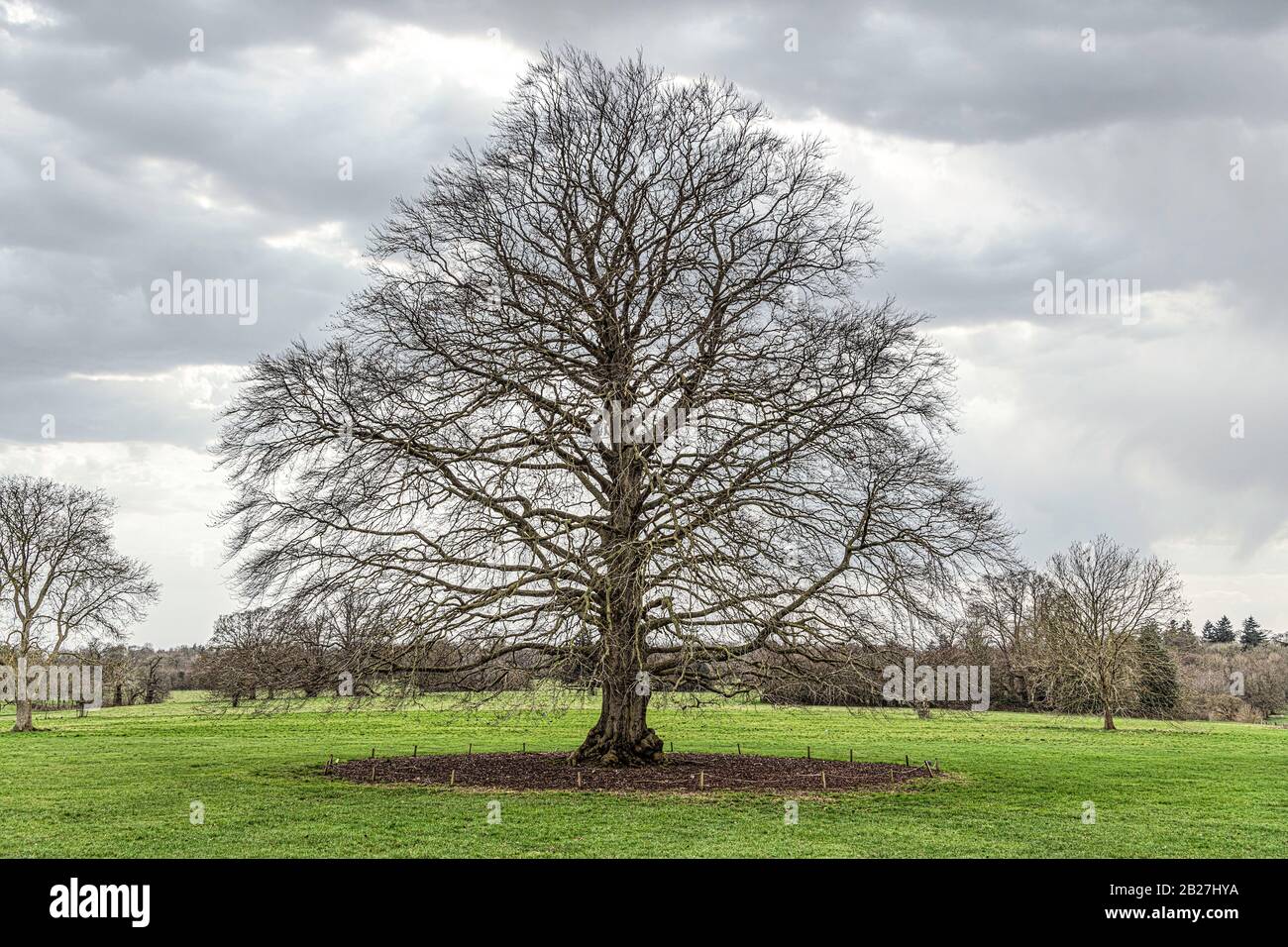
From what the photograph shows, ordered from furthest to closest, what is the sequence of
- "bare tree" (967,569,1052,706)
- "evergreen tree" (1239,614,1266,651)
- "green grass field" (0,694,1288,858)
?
1. "evergreen tree" (1239,614,1266,651)
2. "bare tree" (967,569,1052,706)
3. "green grass field" (0,694,1288,858)

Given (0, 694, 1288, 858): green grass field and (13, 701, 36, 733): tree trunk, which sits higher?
(0, 694, 1288, 858): green grass field

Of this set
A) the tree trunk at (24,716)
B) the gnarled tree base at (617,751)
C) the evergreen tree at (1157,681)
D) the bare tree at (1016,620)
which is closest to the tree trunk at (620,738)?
the gnarled tree base at (617,751)

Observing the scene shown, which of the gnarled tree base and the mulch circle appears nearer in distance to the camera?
the mulch circle

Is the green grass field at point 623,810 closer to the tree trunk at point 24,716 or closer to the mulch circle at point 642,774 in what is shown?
the mulch circle at point 642,774

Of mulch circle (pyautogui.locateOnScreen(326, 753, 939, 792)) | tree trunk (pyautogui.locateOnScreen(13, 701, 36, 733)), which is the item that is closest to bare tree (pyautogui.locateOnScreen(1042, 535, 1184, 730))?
mulch circle (pyautogui.locateOnScreen(326, 753, 939, 792))

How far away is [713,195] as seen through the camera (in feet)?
74.1

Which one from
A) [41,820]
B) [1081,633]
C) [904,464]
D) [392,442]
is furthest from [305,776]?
[1081,633]

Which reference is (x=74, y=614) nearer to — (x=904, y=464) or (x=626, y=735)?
(x=626, y=735)

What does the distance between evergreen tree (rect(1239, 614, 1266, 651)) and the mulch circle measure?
154m

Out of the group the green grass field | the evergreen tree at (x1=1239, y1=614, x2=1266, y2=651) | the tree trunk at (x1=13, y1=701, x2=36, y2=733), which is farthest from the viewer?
the evergreen tree at (x1=1239, y1=614, x2=1266, y2=651)

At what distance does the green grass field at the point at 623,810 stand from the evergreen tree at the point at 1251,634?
140 metres

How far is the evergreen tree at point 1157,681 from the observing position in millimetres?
60781

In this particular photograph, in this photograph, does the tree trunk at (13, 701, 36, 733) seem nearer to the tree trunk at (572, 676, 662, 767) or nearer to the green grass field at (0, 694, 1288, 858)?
the green grass field at (0, 694, 1288, 858)

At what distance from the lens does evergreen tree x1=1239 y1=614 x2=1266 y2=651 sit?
509 feet
